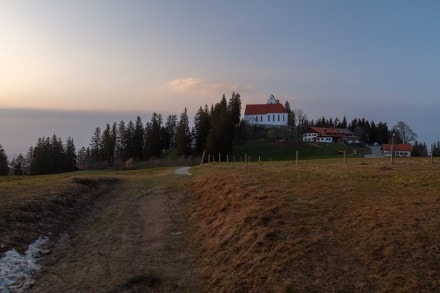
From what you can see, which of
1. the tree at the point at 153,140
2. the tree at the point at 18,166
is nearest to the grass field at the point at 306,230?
the tree at the point at 153,140

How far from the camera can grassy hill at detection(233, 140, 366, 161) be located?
115312 mm

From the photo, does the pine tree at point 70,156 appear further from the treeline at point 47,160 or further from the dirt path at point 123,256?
the dirt path at point 123,256

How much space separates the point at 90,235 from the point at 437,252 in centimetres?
1248

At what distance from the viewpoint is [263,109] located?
156500mm

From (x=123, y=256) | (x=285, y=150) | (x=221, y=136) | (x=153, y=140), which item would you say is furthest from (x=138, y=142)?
(x=123, y=256)

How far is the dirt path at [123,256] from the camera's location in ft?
38.1

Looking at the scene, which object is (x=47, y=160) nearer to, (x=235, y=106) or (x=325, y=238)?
(x=235, y=106)

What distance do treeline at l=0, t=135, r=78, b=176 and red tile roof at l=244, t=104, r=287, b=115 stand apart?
67.8 metres

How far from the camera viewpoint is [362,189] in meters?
17.7

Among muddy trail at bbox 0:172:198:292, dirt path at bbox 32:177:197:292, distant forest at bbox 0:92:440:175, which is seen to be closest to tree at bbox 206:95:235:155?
distant forest at bbox 0:92:440:175

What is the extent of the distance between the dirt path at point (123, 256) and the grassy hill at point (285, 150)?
296ft

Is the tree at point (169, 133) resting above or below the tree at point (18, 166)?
above

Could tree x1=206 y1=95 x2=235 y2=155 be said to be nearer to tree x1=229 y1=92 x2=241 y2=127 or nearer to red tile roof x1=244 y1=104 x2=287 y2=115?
tree x1=229 y1=92 x2=241 y2=127

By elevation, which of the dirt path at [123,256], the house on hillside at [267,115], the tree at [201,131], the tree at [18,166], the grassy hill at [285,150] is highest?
the house on hillside at [267,115]
